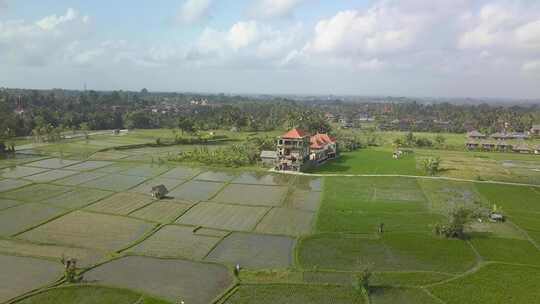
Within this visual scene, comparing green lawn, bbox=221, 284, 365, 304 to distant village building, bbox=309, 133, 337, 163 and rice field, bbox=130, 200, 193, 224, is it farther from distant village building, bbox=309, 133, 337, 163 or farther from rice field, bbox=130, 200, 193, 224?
distant village building, bbox=309, 133, 337, 163

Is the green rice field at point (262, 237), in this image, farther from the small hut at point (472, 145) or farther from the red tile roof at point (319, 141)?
the small hut at point (472, 145)

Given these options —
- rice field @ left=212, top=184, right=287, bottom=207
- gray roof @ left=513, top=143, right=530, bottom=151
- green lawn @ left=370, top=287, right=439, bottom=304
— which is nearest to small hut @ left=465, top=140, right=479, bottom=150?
gray roof @ left=513, top=143, right=530, bottom=151

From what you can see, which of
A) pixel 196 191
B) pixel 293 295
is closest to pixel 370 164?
pixel 196 191

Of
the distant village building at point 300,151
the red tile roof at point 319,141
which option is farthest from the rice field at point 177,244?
the red tile roof at point 319,141

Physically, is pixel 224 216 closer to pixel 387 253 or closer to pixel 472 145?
pixel 387 253

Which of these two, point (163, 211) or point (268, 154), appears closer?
point (163, 211)

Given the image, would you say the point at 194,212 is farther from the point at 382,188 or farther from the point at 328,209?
the point at 382,188
